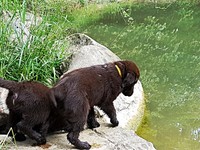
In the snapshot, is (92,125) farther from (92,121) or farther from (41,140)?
(41,140)

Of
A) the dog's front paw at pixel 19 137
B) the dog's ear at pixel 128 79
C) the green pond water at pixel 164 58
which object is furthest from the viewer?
the green pond water at pixel 164 58

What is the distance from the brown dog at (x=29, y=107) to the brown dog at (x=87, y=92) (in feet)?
0.35

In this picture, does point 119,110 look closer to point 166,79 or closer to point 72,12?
point 166,79

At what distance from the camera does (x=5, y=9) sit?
6.37m

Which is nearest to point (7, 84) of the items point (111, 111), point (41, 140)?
point (41, 140)

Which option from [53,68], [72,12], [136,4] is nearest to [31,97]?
[53,68]

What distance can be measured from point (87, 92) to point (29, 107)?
555mm

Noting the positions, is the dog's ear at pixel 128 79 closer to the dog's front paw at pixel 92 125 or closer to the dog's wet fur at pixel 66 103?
the dog's wet fur at pixel 66 103

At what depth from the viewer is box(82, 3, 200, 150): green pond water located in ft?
20.3

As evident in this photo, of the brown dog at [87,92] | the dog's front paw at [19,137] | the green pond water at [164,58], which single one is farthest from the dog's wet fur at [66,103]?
the green pond water at [164,58]

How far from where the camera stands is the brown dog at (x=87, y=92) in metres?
4.29

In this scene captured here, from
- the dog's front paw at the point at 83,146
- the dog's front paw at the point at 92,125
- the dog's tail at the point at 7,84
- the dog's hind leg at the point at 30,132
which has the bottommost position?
the dog's front paw at the point at 92,125

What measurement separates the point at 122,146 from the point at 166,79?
12.2 feet

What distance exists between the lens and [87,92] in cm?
443
